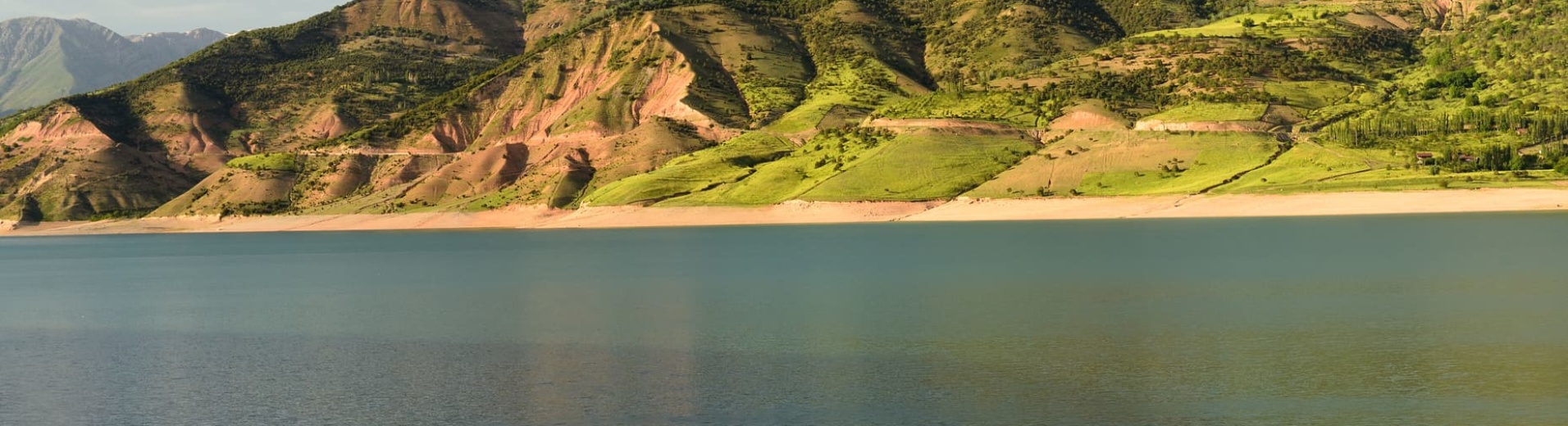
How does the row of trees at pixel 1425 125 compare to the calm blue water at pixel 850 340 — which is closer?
the calm blue water at pixel 850 340

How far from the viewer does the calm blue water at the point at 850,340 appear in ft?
143

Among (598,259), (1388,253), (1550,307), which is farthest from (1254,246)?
(598,259)

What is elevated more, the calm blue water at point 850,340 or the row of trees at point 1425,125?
the calm blue water at point 850,340

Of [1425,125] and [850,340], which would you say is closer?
[850,340]

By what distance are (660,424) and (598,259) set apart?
87.0 meters

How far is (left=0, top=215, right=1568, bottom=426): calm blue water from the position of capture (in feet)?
143

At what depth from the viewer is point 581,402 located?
45188mm

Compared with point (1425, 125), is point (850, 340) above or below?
above

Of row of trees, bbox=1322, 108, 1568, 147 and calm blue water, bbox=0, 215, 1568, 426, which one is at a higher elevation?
calm blue water, bbox=0, 215, 1568, 426

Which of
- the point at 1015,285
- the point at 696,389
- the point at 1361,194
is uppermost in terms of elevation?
the point at 696,389

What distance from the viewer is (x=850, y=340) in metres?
59.2

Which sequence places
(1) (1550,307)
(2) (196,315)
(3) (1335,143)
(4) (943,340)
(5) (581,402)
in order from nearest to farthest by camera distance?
(5) (581,402) < (4) (943,340) < (1) (1550,307) < (2) (196,315) < (3) (1335,143)

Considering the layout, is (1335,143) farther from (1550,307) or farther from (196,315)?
(196,315)

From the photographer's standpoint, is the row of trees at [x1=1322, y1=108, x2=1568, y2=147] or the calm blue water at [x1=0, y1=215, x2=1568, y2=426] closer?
the calm blue water at [x1=0, y1=215, x2=1568, y2=426]
